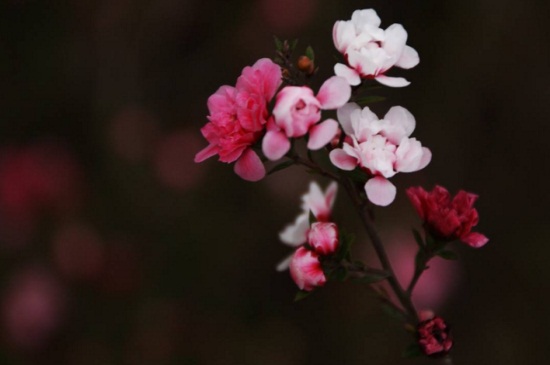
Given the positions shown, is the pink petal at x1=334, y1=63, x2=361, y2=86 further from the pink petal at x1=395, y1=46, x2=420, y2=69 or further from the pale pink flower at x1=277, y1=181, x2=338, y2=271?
the pale pink flower at x1=277, y1=181, x2=338, y2=271

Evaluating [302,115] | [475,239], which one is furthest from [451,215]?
[302,115]

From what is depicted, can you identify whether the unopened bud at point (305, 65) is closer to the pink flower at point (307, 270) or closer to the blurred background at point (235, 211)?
the pink flower at point (307, 270)

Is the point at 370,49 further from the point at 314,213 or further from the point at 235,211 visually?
the point at 235,211

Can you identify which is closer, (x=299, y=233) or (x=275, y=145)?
(x=275, y=145)

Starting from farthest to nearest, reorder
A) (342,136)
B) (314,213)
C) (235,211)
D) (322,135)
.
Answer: (235,211) → (314,213) → (342,136) → (322,135)

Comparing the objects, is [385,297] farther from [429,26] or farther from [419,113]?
[429,26]

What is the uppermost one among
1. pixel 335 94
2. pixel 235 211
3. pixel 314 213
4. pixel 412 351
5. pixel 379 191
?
pixel 335 94

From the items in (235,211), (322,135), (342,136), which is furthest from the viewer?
(235,211)

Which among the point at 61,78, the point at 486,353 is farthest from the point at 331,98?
the point at 61,78
